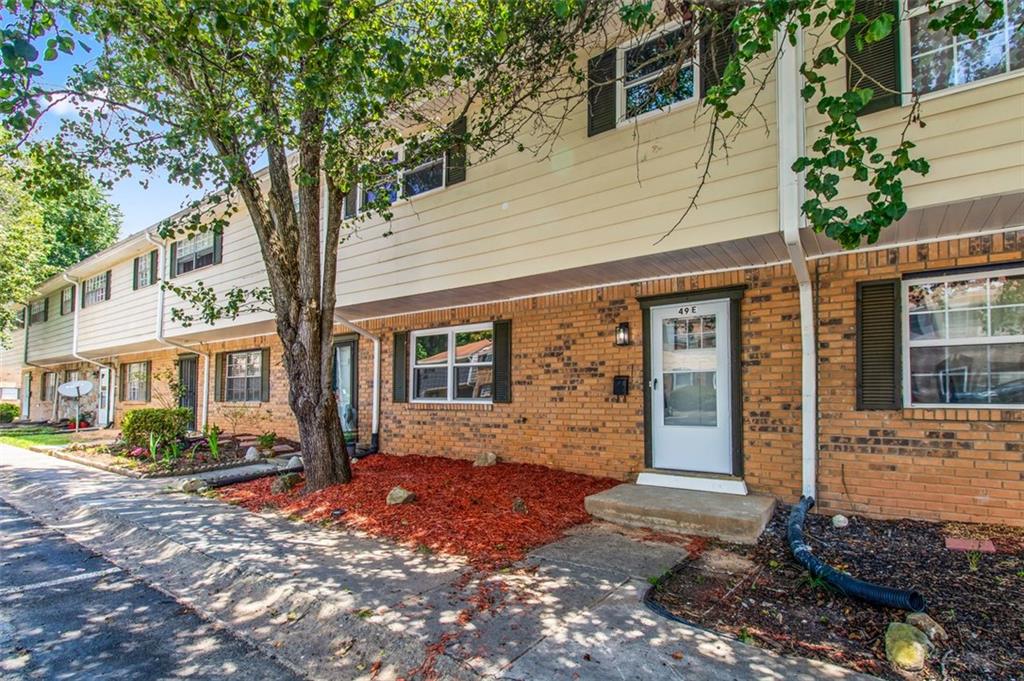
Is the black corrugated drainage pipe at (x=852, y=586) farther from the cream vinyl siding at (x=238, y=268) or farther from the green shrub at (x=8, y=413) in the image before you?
the green shrub at (x=8, y=413)

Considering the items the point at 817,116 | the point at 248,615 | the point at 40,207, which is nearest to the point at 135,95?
the point at 248,615

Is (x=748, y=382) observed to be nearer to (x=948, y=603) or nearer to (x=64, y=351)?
(x=948, y=603)

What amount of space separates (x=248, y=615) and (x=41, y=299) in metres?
24.6

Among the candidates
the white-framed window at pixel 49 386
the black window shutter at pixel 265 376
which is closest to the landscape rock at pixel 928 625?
the black window shutter at pixel 265 376

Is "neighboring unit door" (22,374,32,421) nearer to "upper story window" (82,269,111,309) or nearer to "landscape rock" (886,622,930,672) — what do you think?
"upper story window" (82,269,111,309)

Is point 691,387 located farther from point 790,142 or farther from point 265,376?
point 265,376

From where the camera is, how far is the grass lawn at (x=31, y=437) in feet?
45.3

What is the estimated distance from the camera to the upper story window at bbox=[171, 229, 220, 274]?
12.7 metres

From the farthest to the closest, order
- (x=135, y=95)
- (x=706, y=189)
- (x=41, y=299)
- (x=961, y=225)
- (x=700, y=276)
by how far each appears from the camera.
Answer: (x=41, y=299) < (x=135, y=95) < (x=700, y=276) < (x=706, y=189) < (x=961, y=225)

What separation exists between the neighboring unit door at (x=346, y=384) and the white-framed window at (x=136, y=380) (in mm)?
9409

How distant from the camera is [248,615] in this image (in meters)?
3.86

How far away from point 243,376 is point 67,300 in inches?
441

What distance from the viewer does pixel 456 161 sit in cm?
762

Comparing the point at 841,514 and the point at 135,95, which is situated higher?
the point at 135,95
